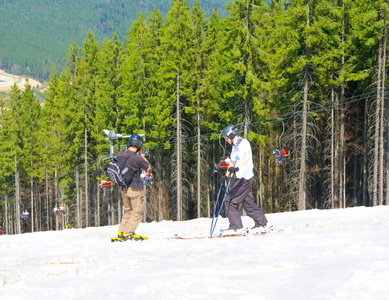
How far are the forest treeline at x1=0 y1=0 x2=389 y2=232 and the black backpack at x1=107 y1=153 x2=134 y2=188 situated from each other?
13.6 m

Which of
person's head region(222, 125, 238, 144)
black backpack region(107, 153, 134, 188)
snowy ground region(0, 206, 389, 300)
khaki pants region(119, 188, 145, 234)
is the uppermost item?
person's head region(222, 125, 238, 144)

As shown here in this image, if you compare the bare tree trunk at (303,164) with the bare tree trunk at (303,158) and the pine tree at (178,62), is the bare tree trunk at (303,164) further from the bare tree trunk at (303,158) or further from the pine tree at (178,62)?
the pine tree at (178,62)

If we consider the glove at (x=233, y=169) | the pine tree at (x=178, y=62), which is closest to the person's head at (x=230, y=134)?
the glove at (x=233, y=169)

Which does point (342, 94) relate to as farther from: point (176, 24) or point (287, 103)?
point (176, 24)

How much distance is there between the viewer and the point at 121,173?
10.9 meters

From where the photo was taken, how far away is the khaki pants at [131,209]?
1106 centimetres

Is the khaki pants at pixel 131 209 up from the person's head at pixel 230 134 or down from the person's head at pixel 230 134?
down

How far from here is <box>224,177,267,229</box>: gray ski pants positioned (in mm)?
11180

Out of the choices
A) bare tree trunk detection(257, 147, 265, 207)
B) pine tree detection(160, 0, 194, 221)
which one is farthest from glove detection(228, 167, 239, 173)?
pine tree detection(160, 0, 194, 221)

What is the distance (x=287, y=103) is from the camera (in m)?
33.5

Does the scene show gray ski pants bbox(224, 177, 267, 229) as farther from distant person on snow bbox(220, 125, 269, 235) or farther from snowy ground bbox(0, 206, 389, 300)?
snowy ground bbox(0, 206, 389, 300)

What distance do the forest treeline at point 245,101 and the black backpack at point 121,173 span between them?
44.5 ft

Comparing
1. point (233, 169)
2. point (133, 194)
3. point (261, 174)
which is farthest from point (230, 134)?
point (261, 174)

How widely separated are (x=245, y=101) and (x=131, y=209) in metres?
22.4
